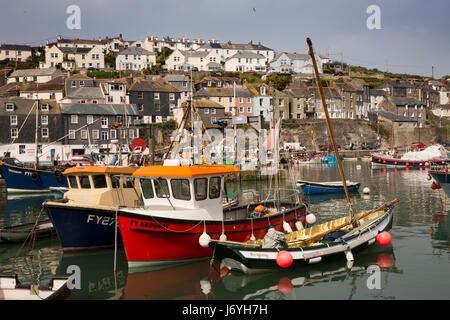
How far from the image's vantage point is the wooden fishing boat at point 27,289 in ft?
37.9

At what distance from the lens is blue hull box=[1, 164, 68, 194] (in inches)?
1545

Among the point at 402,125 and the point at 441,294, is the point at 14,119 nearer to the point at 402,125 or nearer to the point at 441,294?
the point at 441,294

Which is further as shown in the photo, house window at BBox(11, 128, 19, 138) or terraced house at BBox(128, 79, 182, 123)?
terraced house at BBox(128, 79, 182, 123)

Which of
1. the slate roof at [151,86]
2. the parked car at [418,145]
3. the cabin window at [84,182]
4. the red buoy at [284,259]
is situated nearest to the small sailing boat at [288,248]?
the red buoy at [284,259]

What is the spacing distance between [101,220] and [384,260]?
437 inches

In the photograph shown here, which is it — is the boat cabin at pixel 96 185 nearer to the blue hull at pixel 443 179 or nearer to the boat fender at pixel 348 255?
the boat fender at pixel 348 255

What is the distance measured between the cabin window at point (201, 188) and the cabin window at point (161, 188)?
3.55 feet

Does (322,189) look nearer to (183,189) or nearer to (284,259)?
(183,189)

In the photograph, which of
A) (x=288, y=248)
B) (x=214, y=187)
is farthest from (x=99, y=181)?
(x=288, y=248)

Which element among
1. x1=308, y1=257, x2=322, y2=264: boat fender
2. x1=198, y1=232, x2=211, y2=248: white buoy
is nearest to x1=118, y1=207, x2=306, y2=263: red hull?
x1=198, y1=232, x2=211, y2=248: white buoy

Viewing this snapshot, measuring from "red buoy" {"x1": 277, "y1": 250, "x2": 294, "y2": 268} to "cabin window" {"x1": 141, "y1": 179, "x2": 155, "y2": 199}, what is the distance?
5466mm

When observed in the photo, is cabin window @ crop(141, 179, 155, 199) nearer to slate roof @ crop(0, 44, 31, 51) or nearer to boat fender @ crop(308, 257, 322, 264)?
boat fender @ crop(308, 257, 322, 264)

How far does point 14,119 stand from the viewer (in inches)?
2261

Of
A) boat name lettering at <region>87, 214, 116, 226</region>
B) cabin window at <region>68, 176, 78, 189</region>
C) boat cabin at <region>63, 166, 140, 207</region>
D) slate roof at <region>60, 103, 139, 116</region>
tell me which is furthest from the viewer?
slate roof at <region>60, 103, 139, 116</region>
